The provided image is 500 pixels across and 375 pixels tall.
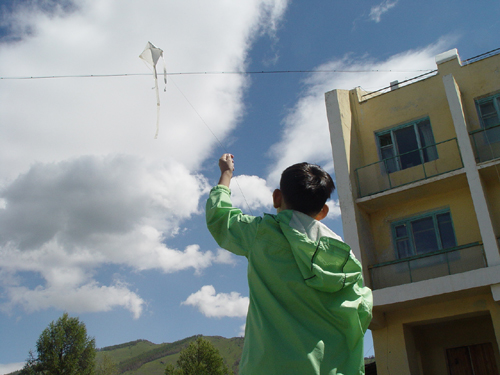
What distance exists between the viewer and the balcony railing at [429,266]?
34.6 feet

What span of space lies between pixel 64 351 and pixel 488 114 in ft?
156

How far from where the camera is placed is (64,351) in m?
45.9

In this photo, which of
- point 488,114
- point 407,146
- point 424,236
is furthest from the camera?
point 407,146

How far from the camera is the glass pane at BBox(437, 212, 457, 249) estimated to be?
11344 millimetres

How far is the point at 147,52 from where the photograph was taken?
5688 mm

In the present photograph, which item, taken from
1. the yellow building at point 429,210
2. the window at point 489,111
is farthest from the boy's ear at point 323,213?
the window at point 489,111

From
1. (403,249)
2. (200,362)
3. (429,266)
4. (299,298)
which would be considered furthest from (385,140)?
(200,362)

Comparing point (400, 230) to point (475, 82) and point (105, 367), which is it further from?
point (105, 367)

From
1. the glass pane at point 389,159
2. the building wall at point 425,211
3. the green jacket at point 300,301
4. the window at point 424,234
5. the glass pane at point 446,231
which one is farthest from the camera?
the glass pane at point 389,159

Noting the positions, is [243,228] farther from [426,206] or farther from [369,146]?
[369,146]

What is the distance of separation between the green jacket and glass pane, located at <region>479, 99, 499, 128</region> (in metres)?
12.3

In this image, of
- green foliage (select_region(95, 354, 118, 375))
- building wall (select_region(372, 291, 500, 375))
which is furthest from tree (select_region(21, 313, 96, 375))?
building wall (select_region(372, 291, 500, 375))

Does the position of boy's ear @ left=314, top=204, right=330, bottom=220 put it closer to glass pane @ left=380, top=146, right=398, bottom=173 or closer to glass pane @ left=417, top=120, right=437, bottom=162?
glass pane @ left=417, top=120, right=437, bottom=162

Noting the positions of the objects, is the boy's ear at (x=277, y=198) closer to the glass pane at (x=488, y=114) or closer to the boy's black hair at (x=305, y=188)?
the boy's black hair at (x=305, y=188)
